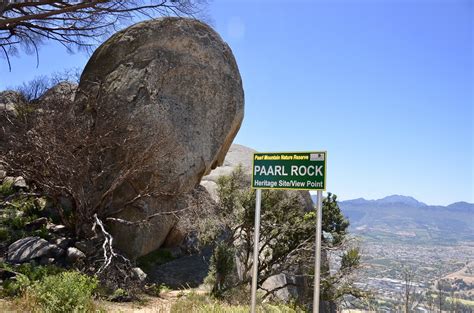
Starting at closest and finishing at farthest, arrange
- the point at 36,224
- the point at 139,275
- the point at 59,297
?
the point at 59,297, the point at 139,275, the point at 36,224

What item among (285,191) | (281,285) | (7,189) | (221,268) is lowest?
(281,285)

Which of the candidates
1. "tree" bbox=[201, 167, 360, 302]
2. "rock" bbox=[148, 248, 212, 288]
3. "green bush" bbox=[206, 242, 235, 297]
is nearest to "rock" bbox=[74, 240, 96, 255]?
"rock" bbox=[148, 248, 212, 288]

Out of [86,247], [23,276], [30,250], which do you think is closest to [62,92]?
[86,247]

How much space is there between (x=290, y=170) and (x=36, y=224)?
→ 31.2 feet

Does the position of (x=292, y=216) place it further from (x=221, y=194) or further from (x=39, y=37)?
(x=39, y=37)

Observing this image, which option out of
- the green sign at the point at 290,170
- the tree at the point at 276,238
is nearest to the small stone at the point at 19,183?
the tree at the point at 276,238

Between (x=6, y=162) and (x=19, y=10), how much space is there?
503 cm

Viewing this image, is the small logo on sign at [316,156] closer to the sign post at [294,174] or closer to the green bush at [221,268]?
the sign post at [294,174]

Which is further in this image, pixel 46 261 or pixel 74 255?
pixel 74 255

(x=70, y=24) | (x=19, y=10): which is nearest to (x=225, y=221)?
(x=70, y=24)

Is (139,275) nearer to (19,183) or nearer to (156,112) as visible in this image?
(156,112)

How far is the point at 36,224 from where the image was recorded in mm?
12398

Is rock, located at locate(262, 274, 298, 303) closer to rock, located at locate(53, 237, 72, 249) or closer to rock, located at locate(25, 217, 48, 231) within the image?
rock, located at locate(53, 237, 72, 249)

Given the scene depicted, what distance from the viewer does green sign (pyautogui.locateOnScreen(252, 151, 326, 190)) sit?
5.84 m
